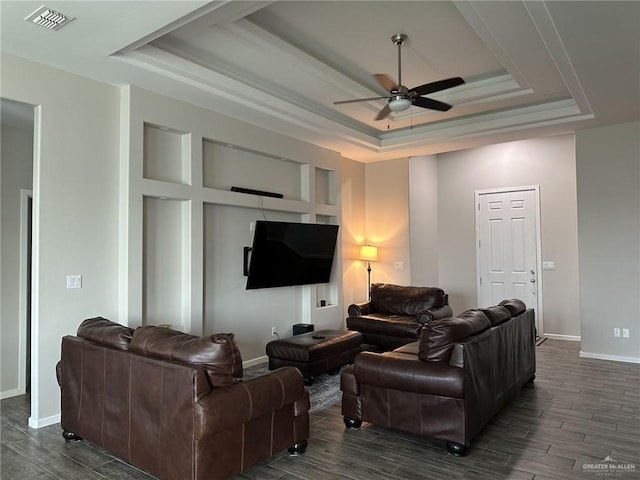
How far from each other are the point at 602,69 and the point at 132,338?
4.49 meters

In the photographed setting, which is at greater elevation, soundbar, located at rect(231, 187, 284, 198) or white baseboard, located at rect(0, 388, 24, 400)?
soundbar, located at rect(231, 187, 284, 198)

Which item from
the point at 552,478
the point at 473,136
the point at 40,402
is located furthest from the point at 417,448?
the point at 473,136

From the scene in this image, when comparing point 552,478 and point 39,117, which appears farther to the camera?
point 39,117

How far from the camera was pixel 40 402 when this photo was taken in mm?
3605

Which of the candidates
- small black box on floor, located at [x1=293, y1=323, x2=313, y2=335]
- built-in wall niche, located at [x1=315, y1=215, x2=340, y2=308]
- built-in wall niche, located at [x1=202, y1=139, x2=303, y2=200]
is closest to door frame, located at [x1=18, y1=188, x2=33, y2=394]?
built-in wall niche, located at [x1=202, y1=139, x2=303, y2=200]

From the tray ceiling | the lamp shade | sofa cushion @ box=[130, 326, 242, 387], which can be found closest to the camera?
sofa cushion @ box=[130, 326, 242, 387]

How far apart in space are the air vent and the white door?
6.72 meters

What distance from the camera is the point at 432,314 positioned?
5848 mm

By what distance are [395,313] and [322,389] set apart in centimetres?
218

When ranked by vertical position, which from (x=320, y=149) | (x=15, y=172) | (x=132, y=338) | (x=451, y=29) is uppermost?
(x=451, y=29)

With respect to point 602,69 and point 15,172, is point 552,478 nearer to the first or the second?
point 602,69

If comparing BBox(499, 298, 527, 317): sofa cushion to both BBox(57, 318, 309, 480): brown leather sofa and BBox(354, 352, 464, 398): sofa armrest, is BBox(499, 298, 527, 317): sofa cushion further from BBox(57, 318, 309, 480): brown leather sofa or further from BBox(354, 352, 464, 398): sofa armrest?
BBox(57, 318, 309, 480): brown leather sofa

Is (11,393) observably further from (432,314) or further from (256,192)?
(432,314)

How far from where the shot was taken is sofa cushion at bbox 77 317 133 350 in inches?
117
